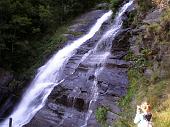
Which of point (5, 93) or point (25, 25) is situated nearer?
point (5, 93)

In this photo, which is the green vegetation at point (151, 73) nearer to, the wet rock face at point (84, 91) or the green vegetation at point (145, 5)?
the wet rock face at point (84, 91)

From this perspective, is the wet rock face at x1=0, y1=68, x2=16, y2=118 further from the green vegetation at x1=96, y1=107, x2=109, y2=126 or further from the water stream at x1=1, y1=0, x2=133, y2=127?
the green vegetation at x1=96, y1=107, x2=109, y2=126

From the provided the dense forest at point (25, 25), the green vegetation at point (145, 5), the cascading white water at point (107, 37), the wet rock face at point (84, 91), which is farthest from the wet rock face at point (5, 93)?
the green vegetation at point (145, 5)

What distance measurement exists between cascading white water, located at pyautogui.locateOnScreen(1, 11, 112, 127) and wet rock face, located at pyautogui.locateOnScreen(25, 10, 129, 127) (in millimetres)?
506

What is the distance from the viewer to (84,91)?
15.7 metres

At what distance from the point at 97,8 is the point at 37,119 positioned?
11.6m

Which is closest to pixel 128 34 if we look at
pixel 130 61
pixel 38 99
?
pixel 130 61

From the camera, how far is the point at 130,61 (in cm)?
1573

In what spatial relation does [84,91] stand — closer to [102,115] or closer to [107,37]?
[102,115]

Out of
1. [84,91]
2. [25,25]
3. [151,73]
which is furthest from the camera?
[25,25]

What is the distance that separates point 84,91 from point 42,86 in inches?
113

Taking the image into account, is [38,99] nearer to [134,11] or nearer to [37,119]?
[37,119]

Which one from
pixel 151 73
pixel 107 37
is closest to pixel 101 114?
pixel 151 73

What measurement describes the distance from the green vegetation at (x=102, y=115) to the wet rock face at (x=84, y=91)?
0.16 meters
